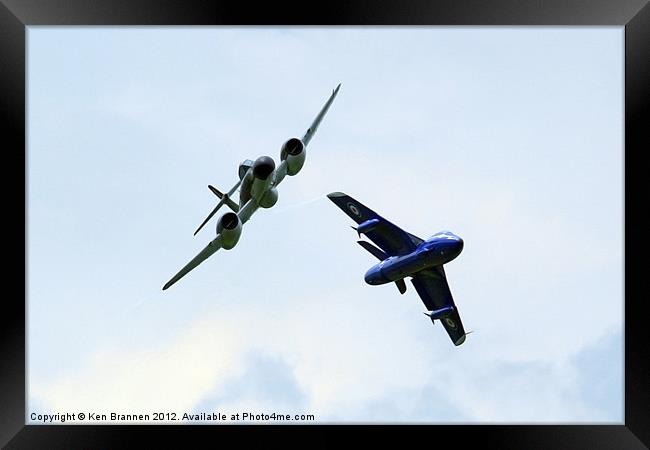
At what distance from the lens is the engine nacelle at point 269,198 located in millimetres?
16953

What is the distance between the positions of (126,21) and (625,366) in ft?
32.7

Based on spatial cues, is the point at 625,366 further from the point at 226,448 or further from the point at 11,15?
the point at 11,15

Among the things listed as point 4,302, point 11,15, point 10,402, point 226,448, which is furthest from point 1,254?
point 226,448

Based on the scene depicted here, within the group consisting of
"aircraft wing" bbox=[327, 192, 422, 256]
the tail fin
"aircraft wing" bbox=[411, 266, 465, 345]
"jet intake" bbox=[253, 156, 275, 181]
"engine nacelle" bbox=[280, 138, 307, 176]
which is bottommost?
"aircraft wing" bbox=[411, 266, 465, 345]

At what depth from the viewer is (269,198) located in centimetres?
1708

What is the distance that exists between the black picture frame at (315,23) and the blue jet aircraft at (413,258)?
22.0 feet

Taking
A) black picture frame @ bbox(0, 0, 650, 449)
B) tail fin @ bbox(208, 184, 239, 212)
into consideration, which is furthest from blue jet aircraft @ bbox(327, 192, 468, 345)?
black picture frame @ bbox(0, 0, 650, 449)

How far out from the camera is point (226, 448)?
42.9 ft

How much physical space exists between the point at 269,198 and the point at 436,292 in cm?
797

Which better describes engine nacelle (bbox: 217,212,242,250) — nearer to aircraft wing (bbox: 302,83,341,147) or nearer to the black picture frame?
aircraft wing (bbox: 302,83,341,147)

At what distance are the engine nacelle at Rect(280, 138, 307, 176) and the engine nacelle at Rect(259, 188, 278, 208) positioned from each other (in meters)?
0.90

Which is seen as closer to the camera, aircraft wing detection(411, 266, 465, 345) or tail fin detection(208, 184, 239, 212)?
tail fin detection(208, 184, 239, 212)

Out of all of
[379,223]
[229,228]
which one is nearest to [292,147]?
[229,228]

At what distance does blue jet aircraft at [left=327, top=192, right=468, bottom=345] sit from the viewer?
64.7 feet
